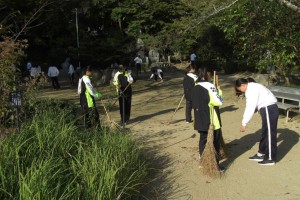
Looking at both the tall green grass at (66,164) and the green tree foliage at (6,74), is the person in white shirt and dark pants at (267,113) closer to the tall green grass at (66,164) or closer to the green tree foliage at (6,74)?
the tall green grass at (66,164)

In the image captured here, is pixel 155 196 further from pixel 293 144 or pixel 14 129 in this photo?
pixel 293 144

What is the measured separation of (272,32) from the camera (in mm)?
13555

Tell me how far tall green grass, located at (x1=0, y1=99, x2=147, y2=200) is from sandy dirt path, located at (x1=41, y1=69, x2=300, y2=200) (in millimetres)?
561

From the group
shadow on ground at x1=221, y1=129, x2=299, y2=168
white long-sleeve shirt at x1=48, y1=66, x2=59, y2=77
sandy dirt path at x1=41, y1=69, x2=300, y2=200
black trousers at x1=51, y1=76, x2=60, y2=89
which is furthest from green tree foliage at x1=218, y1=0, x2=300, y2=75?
black trousers at x1=51, y1=76, x2=60, y2=89

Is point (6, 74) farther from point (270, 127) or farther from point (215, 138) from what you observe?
point (270, 127)

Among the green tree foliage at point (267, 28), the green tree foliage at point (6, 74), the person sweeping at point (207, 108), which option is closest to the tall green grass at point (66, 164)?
the green tree foliage at point (6, 74)

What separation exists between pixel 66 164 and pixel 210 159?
2162mm

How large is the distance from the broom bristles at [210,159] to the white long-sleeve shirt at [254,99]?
24.4 inches

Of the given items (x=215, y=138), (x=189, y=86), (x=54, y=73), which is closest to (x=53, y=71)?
(x=54, y=73)

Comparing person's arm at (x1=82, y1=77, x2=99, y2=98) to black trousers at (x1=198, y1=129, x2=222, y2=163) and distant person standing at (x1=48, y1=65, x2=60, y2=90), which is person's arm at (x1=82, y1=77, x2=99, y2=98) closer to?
black trousers at (x1=198, y1=129, x2=222, y2=163)

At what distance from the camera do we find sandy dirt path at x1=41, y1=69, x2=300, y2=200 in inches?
226

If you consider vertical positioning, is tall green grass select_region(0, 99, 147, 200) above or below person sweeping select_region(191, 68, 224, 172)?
below

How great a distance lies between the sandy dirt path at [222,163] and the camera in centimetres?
573

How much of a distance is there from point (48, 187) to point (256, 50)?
11.1 m
